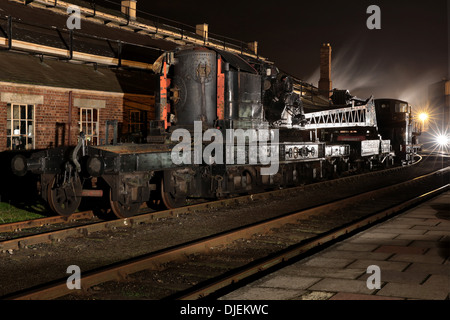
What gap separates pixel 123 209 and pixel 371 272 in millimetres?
5565

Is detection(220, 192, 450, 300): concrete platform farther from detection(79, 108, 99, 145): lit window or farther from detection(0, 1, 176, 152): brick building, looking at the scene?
detection(79, 108, 99, 145): lit window

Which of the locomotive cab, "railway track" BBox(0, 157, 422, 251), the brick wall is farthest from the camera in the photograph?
the locomotive cab

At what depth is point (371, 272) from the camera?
5.71m

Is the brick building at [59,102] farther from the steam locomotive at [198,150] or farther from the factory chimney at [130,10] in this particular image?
the factory chimney at [130,10]

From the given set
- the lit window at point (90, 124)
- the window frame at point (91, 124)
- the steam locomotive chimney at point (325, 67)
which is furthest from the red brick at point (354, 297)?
the steam locomotive chimney at point (325, 67)

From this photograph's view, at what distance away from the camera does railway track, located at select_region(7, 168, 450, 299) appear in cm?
549

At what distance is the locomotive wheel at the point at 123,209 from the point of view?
973cm

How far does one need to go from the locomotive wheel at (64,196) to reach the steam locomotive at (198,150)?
0.06ft

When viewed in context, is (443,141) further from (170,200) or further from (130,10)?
(170,200)

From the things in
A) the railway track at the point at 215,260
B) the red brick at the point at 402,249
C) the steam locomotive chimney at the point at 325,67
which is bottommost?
the railway track at the point at 215,260

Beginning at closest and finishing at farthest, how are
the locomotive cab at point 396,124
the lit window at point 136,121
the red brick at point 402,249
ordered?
the red brick at point 402,249 → the lit window at point 136,121 → the locomotive cab at point 396,124

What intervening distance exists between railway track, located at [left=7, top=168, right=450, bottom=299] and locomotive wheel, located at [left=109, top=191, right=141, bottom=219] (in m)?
2.59

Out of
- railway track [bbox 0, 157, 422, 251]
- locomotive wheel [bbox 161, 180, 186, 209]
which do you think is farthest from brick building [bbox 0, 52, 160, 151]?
railway track [bbox 0, 157, 422, 251]
